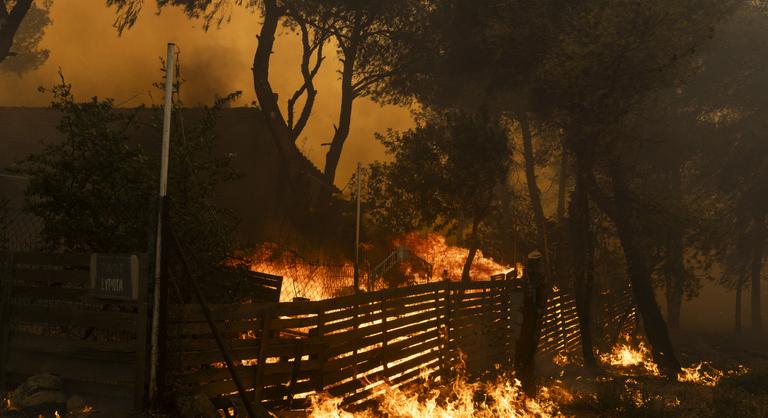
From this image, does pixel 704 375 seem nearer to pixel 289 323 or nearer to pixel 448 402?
pixel 448 402

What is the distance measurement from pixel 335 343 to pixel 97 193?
406 centimetres

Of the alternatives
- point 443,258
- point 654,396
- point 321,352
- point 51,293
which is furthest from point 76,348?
point 443,258

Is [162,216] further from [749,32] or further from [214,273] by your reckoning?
[749,32]

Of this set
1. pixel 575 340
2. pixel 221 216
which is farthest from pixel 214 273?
pixel 575 340

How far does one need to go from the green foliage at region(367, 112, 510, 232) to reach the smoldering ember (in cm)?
11

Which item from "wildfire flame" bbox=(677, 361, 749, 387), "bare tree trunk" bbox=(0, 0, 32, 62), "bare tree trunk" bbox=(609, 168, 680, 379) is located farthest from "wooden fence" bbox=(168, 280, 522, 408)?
"bare tree trunk" bbox=(0, 0, 32, 62)

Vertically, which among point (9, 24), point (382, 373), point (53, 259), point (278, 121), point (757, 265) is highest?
point (9, 24)

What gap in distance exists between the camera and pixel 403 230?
32219 millimetres

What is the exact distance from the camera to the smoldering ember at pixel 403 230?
9688 mm

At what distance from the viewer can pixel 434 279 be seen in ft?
118

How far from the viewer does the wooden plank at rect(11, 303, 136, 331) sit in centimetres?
917

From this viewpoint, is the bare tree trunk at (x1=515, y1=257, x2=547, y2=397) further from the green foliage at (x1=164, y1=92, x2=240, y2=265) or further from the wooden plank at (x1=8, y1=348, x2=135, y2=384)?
the wooden plank at (x1=8, y1=348, x2=135, y2=384)

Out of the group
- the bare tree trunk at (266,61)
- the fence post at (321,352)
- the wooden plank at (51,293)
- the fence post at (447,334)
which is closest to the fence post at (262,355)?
the fence post at (321,352)

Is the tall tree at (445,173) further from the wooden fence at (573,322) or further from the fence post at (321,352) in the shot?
the fence post at (321,352)
